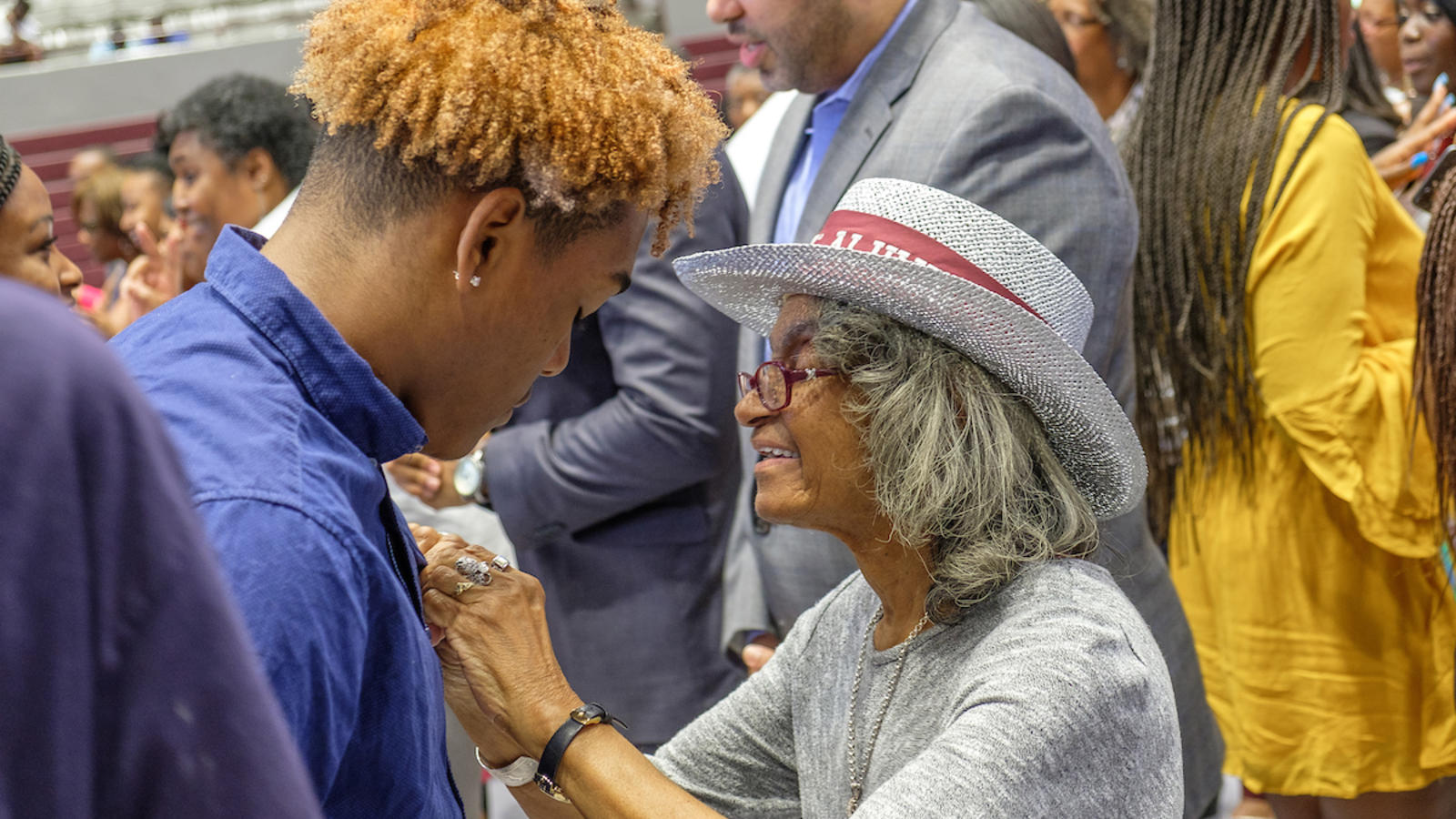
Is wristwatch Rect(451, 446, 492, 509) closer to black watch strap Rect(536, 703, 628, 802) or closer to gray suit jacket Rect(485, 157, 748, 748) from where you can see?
gray suit jacket Rect(485, 157, 748, 748)

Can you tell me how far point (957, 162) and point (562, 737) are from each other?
1170 millimetres

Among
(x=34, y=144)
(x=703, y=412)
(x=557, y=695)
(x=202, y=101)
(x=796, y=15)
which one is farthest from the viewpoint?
(x=34, y=144)

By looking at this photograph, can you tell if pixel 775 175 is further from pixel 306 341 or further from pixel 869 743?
pixel 306 341

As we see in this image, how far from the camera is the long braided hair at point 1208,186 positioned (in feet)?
9.04

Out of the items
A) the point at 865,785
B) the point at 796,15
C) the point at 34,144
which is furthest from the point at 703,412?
the point at 34,144

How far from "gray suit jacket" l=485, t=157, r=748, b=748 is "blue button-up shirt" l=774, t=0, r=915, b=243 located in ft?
0.40

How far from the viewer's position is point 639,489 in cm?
269

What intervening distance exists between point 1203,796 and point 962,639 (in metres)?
0.87

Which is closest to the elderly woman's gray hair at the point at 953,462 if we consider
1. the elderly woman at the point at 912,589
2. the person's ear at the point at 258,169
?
the elderly woman at the point at 912,589

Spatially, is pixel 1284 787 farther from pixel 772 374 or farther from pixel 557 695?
pixel 557 695

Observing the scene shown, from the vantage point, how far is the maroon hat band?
67.4 inches

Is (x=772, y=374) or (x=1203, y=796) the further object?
(x=1203, y=796)

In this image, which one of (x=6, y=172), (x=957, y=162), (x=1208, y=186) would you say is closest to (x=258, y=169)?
(x=6, y=172)

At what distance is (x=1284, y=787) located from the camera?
2826mm
